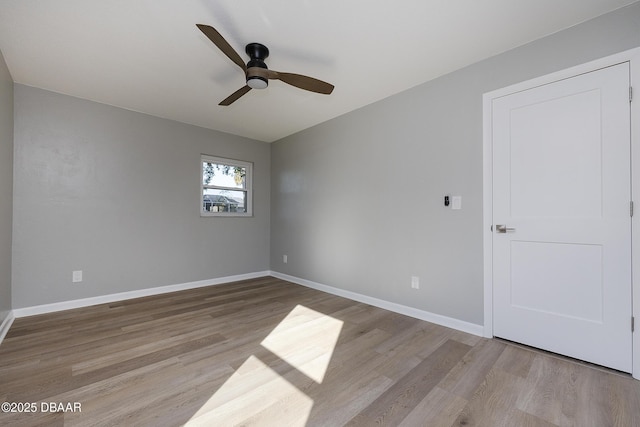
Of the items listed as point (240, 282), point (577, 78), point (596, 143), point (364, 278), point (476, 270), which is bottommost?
point (240, 282)

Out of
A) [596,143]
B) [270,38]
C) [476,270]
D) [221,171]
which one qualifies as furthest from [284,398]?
[221,171]

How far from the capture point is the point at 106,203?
341cm

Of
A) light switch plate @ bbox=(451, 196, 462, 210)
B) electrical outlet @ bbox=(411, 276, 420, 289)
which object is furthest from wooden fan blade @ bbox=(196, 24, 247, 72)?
electrical outlet @ bbox=(411, 276, 420, 289)

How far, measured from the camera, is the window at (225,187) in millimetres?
4324

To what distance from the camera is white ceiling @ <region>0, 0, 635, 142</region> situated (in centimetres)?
184

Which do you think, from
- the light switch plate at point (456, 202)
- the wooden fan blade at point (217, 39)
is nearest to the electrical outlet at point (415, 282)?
the light switch plate at point (456, 202)

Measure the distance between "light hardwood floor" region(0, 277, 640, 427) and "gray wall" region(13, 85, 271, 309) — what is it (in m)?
0.64

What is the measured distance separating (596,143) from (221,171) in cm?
443

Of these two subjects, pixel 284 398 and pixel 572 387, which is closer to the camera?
pixel 284 398

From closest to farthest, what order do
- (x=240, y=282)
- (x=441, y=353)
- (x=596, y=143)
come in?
(x=596, y=143)
(x=441, y=353)
(x=240, y=282)

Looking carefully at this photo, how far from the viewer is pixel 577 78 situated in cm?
201

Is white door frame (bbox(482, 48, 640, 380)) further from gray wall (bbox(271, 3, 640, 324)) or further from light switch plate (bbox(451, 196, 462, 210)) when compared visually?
light switch plate (bbox(451, 196, 462, 210))

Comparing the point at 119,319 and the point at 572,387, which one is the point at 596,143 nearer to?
the point at 572,387

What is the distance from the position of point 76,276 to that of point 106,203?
35.9 inches
